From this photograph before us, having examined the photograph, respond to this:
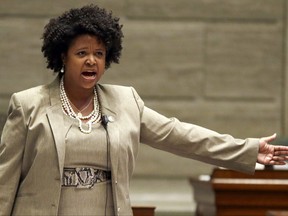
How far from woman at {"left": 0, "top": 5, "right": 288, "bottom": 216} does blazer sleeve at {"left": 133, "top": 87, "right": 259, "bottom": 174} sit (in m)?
0.01

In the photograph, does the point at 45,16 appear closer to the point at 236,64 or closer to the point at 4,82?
the point at 4,82

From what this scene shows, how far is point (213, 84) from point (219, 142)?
4.30 meters

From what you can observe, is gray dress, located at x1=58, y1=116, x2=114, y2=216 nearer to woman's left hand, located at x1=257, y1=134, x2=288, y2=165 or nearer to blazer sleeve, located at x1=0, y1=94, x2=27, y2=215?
blazer sleeve, located at x1=0, y1=94, x2=27, y2=215

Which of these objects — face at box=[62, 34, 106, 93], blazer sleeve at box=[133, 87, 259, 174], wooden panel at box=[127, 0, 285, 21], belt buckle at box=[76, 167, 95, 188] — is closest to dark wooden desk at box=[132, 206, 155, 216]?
blazer sleeve at box=[133, 87, 259, 174]

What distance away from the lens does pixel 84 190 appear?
4.17m

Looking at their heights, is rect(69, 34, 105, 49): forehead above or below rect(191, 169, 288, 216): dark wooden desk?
above

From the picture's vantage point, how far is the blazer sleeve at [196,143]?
4418 millimetres

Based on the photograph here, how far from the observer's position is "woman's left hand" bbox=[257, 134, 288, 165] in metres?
4.45

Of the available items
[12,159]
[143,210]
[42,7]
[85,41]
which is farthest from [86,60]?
[42,7]

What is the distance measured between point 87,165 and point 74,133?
0.45ft

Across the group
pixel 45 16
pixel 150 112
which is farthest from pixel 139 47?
pixel 150 112

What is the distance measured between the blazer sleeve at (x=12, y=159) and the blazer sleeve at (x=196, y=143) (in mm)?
546

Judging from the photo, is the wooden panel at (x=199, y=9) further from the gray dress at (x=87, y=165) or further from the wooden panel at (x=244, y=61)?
the gray dress at (x=87, y=165)

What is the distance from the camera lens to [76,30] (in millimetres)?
4219
